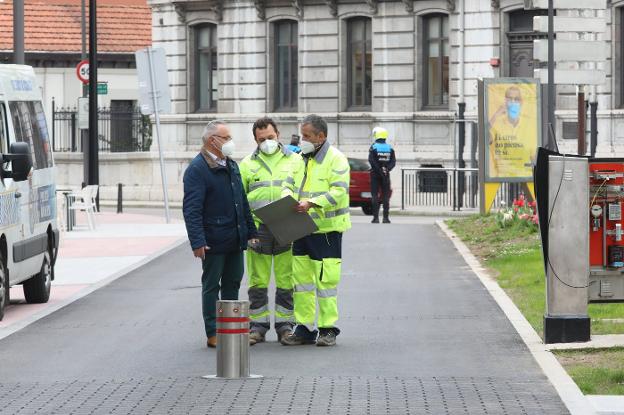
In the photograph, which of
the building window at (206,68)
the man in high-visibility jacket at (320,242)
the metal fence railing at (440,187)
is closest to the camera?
the man in high-visibility jacket at (320,242)

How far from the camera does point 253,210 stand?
14266mm

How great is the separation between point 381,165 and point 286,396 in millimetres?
22562

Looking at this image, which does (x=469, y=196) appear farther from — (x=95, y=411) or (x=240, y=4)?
(x=95, y=411)

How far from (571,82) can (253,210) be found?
7663 mm

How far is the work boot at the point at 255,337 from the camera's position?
1424cm

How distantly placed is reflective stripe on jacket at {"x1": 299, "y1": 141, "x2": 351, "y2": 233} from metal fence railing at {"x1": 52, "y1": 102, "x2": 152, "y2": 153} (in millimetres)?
35745

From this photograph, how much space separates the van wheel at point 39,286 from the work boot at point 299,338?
183 inches

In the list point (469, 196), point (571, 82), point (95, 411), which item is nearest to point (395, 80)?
point (469, 196)

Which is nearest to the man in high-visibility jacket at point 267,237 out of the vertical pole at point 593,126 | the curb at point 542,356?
the curb at point 542,356

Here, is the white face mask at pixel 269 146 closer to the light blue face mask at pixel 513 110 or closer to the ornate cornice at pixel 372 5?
the light blue face mask at pixel 513 110

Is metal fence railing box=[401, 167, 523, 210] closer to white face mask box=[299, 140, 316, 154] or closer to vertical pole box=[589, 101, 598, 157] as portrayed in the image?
vertical pole box=[589, 101, 598, 157]

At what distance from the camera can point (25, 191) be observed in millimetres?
17422

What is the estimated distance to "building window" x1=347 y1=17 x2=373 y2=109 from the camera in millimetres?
46375

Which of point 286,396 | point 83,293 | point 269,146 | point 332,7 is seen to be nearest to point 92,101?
point 332,7
